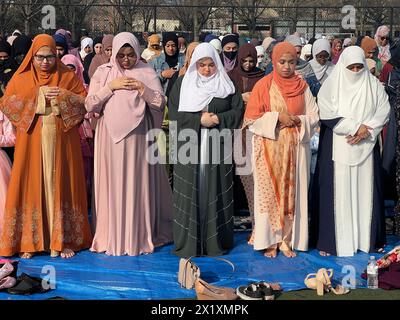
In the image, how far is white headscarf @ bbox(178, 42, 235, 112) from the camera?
543 cm

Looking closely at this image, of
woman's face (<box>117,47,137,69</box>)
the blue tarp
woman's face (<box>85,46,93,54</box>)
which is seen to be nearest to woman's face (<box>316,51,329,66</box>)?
the blue tarp

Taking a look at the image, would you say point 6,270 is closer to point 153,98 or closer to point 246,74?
point 153,98

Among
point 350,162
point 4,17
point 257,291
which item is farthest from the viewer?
point 4,17

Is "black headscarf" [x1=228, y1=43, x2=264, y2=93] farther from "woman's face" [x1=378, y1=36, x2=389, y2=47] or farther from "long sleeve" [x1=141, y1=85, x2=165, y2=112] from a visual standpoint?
"woman's face" [x1=378, y1=36, x2=389, y2=47]

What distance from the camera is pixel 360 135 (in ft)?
18.0

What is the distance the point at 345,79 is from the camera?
18.2 feet

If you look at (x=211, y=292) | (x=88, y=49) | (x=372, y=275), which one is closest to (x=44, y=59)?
(x=211, y=292)

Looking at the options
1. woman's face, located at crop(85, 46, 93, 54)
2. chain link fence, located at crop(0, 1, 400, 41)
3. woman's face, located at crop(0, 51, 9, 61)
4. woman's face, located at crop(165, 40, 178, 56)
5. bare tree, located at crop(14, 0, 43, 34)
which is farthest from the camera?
chain link fence, located at crop(0, 1, 400, 41)

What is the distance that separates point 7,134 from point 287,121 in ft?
7.83

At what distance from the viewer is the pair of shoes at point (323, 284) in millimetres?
4852

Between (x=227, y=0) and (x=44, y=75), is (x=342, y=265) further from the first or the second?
(x=227, y=0)

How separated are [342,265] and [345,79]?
5.14 feet

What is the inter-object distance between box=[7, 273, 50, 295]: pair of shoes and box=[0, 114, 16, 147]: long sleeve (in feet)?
4.28

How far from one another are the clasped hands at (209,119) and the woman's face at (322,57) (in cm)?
272
